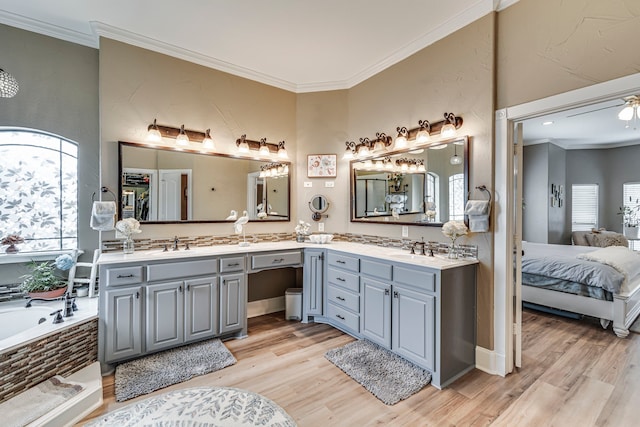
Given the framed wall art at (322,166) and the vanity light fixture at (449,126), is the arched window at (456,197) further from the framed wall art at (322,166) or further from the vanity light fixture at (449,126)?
the framed wall art at (322,166)

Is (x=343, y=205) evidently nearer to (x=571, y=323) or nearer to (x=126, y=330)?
(x=126, y=330)

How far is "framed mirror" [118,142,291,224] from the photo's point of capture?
2914 mm

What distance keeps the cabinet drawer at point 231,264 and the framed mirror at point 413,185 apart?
1565 millimetres

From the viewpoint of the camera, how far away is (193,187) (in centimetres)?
325

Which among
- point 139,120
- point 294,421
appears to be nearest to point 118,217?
point 139,120

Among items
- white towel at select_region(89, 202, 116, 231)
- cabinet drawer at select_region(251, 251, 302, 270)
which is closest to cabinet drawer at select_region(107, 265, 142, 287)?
white towel at select_region(89, 202, 116, 231)

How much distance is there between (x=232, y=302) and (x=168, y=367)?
29.4 inches

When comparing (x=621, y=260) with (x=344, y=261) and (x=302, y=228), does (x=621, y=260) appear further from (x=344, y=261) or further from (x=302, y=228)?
(x=302, y=228)

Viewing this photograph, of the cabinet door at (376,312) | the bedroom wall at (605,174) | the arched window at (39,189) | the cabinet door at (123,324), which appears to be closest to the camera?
the cabinet door at (123,324)

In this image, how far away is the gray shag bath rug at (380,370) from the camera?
2.15 meters

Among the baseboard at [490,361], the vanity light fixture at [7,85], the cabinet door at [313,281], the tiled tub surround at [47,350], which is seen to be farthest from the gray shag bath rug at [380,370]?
the vanity light fixture at [7,85]

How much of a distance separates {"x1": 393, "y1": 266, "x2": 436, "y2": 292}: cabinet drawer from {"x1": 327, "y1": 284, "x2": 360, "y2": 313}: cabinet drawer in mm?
579

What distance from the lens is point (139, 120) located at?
295cm

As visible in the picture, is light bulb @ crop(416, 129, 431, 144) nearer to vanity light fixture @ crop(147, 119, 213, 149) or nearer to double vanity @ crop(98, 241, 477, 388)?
double vanity @ crop(98, 241, 477, 388)
